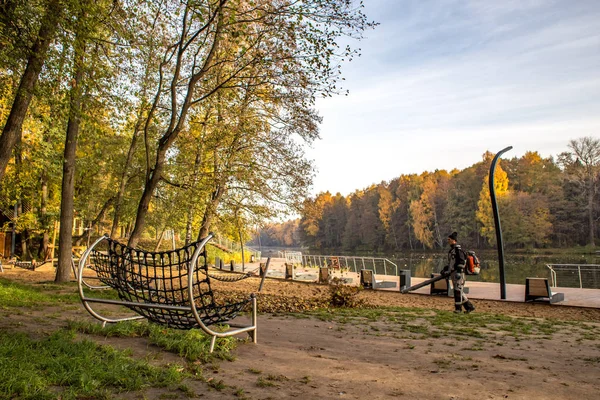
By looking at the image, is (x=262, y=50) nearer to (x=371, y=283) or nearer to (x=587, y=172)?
(x=371, y=283)

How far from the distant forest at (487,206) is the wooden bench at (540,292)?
2744cm

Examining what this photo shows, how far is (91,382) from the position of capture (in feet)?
11.2

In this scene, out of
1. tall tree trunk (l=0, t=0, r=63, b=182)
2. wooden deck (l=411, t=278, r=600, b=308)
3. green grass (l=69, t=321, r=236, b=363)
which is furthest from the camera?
wooden deck (l=411, t=278, r=600, b=308)

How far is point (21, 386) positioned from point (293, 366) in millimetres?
2339

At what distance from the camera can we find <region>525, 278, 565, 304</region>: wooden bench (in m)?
12.5

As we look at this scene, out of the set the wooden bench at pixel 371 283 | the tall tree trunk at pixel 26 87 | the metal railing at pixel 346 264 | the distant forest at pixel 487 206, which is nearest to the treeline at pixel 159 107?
the tall tree trunk at pixel 26 87

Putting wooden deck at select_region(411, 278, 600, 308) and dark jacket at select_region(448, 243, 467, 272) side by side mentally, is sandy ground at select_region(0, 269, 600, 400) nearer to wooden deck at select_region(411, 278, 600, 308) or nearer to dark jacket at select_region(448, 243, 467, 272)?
dark jacket at select_region(448, 243, 467, 272)

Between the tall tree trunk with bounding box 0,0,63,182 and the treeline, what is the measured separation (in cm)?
2

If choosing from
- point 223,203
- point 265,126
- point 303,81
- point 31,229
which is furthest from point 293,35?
point 31,229

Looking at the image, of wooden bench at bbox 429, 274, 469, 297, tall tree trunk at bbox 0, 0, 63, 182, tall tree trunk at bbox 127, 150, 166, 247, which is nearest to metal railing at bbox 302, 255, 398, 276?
wooden bench at bbox 429, 274, 469, 297

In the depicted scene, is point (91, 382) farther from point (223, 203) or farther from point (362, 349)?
point (223, 203)

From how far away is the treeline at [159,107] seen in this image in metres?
8.97

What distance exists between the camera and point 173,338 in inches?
195

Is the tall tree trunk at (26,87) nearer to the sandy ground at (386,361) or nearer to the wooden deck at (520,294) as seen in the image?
the sandy ground at (386,361)
